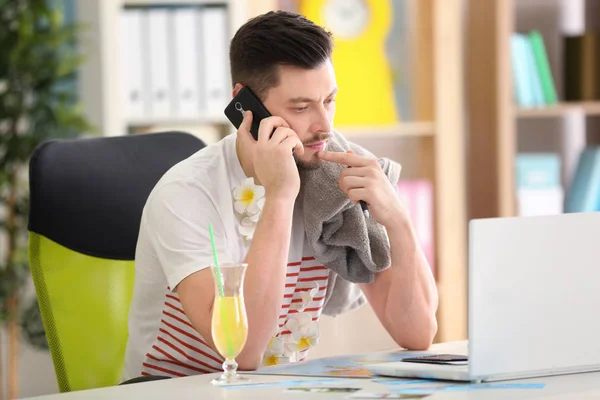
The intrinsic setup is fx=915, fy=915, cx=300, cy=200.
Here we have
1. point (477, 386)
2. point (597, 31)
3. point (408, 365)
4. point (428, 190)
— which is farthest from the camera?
point (597, 31)

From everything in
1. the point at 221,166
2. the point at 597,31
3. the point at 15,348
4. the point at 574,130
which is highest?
the point at 597,31

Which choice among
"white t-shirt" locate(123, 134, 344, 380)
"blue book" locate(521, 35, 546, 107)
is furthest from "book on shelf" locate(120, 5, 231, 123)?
"white t-shirt" locate(123, 134, 344, 380)

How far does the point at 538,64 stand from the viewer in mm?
3240

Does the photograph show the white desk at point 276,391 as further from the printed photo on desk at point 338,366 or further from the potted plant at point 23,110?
the potted plant at point 23,110

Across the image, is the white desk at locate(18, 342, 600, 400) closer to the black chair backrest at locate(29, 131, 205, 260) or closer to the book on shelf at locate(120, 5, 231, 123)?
the black chair backrest at locate(29, 131, 205, 260)

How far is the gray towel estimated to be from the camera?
175cm

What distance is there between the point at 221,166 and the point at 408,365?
24.6 inches

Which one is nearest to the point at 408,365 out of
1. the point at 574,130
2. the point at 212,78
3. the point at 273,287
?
the point at 273,287

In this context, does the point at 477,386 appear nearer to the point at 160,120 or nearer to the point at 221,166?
the point at 221,166

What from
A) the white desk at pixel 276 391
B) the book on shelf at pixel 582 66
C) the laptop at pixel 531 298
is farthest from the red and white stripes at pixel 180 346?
the book on shelf at pixel 582 66

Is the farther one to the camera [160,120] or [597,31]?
[597,31]

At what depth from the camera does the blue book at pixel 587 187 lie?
3211mm

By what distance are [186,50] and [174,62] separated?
A: 6 cm

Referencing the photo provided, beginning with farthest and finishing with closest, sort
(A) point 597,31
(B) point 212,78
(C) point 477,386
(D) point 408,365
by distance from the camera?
(A) point 597,31, (B) point 212,78, (D) point 408,365, (C) point 477,386
